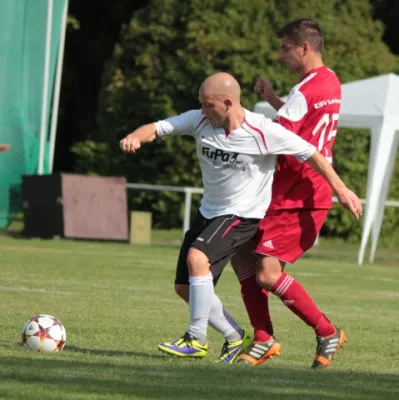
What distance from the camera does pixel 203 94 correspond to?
8.05 metres

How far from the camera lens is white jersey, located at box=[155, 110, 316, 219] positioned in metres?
8.09

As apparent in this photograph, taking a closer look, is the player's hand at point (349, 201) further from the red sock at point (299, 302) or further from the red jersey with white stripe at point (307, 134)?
the red sock at point (299, 302)

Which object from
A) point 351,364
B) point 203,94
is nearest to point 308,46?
point 203,94

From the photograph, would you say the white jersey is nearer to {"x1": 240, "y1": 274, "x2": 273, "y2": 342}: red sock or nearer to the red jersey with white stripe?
the red jersey with white stripe

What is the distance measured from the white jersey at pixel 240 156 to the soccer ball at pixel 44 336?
1128 mm

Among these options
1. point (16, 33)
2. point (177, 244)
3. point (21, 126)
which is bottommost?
point (177, 244)

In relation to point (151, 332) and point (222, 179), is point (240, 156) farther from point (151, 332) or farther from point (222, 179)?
point (151, 332)

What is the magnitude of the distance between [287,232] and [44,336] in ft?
5.16

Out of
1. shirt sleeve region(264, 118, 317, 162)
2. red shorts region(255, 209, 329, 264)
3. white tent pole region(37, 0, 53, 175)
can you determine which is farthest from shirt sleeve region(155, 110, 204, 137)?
white tent pole region(37, 0, 53, 175)

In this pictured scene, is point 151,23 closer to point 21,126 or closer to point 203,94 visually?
point 21,126

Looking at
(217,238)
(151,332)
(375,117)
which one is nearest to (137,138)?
(217,238)

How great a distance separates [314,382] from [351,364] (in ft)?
4.83

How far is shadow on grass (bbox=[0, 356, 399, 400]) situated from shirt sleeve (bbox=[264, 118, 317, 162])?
4.08 feet

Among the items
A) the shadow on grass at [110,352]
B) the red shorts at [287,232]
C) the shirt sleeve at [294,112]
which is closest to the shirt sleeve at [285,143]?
the shirt sleeve at [294,112]
